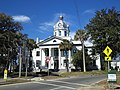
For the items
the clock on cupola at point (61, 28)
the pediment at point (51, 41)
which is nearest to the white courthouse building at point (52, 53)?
the pediment at point (51, 41)

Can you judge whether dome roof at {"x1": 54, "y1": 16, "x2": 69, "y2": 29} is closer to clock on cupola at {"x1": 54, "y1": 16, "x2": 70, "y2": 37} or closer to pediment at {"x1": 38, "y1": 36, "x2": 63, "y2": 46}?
clock on cupola at {"x1": 54, "y1": 16, "x2": 70, "y2": 37}

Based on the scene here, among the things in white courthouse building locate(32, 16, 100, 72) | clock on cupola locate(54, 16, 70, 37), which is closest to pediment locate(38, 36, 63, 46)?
white courthouse building locate(32, 16, 100, 72)

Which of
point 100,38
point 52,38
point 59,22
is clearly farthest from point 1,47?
point 59,22

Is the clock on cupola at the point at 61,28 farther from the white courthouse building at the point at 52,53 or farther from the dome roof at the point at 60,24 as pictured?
the white courthouse building at the point at 52,53

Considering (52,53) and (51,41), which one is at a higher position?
(51,41)

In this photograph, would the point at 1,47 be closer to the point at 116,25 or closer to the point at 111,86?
→ the point at 111,86

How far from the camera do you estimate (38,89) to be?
1983 centimetres

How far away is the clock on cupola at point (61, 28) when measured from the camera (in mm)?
83688

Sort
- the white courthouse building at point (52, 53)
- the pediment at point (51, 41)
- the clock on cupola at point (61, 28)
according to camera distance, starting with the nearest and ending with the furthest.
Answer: the white courthouse building at point (52, 53), the pediment at point (51, 41), the clock on cupola at point (61, 28)

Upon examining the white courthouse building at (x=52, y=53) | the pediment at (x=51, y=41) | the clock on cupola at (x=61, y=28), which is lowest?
the white courthouse building at (x=52, y=53)

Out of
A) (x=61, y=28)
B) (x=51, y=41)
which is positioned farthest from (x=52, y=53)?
(x=61, y=28)

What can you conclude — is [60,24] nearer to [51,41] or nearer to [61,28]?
[61,28]

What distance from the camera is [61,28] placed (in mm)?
83688

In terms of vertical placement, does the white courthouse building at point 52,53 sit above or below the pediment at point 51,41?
below
